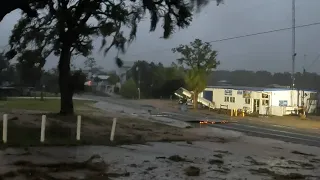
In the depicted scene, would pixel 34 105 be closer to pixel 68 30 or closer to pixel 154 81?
Result: pixel 68 30

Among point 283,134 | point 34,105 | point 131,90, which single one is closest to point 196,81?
point 34,105

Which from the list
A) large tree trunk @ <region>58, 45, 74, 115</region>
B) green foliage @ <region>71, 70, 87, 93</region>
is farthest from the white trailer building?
large tree trunk @ <region>58, 45, 74, 115</region>

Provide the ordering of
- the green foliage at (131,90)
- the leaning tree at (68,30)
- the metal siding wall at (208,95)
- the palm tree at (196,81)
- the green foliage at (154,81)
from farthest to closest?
the green foliage at (131,90) < the green foliage at (154,81) < the metal siding wall at (208,95) < the palm tree at (196,81) < the leaning tree at (68,30)

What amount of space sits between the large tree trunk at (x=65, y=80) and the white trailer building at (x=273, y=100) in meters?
31.4

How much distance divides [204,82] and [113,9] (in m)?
41.0

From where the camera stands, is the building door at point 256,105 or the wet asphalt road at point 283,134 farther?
the building door at point 256,105

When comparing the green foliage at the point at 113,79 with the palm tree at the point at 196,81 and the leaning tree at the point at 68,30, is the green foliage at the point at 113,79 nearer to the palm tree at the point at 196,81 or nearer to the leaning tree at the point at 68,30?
the palm tree at the point at 196,81

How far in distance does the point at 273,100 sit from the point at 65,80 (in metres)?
33.5

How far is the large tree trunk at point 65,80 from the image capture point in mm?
28312

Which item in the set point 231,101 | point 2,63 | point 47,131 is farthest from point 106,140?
point 2,63

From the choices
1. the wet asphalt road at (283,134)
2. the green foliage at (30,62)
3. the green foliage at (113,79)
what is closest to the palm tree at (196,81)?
the wet asphalt road at (283,134)

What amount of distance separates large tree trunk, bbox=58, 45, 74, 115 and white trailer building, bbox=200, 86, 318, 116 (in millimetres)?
31374

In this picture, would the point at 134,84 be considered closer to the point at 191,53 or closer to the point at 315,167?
the point at 191,53

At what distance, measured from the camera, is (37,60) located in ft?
97.2
